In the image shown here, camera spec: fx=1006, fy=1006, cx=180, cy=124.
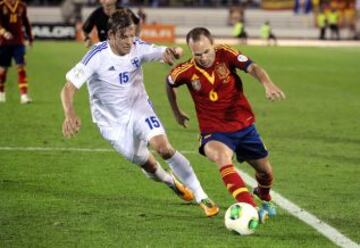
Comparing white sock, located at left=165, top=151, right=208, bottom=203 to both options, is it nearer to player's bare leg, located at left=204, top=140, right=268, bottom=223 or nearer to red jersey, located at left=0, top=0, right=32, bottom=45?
player's bare leg, located at left=204, top=140, right=268, bottom=223

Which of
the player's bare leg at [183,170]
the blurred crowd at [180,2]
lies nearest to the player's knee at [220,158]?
the player's bare leg at [183,170]

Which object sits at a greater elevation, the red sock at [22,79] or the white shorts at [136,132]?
the white shorts at [136,132]

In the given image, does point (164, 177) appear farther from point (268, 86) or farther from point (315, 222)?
point (268, 86)

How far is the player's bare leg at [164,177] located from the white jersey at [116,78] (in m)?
0.53

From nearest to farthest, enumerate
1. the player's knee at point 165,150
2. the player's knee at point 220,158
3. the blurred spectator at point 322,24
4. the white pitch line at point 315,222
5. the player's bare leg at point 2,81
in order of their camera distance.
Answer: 1. the white pitch line at point 315,222
2. the player's knee at point 220,158
3. the player's knee at point 165,150
4. the player's bare leg at point 2,81
5. the blurred spectator at point 322,24

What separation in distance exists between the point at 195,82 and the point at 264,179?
127 centimetres

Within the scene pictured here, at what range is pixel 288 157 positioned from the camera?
14.1 meters

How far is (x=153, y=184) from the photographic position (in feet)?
38.4

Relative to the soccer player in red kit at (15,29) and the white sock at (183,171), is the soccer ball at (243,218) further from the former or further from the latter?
the soccer player in red kit at (15,29)

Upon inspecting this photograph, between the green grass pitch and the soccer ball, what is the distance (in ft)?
0.36

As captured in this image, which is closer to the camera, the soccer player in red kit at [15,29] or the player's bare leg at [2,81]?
the soccer player in red kit at [15,29]

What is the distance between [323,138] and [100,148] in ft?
12.5

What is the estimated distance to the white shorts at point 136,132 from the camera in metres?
9.79

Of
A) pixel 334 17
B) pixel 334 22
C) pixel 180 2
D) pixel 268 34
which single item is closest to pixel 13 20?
pixel 268 34
